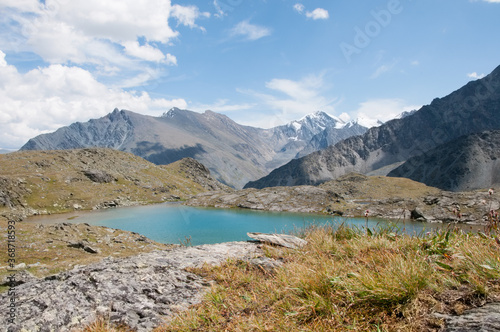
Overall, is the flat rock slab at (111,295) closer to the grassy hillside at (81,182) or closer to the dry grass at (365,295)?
the dry grass at (365,295)

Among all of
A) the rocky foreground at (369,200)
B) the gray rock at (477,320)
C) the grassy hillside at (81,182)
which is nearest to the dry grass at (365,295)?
the gray rock at (477,320)

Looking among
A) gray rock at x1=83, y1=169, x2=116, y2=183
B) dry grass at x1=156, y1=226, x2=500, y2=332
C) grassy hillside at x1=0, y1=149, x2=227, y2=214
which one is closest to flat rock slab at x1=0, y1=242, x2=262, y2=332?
dry grass at x1=156, y1=226, x2=500, y2=332

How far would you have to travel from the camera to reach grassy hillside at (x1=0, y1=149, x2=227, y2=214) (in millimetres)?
89800

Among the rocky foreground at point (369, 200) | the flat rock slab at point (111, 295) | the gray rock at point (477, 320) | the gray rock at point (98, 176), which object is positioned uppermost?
the gray rock at point (98, 176)

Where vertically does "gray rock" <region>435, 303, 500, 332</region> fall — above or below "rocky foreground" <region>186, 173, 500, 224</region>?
above

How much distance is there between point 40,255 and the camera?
23312 millimetres

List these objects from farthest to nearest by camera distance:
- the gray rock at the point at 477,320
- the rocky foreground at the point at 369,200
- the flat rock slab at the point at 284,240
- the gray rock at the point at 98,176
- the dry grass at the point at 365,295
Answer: the gray rock at the point at 98,176, the rocky foreground at the point at 369,200, the flat rock slab at the point at 284,240, the dry grass at the point at 365,295, the gray rock at the point at 477,320

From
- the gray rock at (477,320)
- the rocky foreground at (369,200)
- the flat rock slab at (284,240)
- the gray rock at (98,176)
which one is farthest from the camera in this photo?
the gray rock at (98,176)

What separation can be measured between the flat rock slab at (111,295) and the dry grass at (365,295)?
818 millimetres

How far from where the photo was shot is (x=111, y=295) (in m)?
5.82

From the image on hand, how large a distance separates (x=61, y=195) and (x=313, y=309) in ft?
397

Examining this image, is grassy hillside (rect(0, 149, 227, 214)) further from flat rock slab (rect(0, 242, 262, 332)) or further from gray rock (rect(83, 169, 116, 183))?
flat rock slab (rect(0, 242, 262, 332))

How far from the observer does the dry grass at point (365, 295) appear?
3.62 meters

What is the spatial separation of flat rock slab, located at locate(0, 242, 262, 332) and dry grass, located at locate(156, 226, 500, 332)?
0.82 metres
